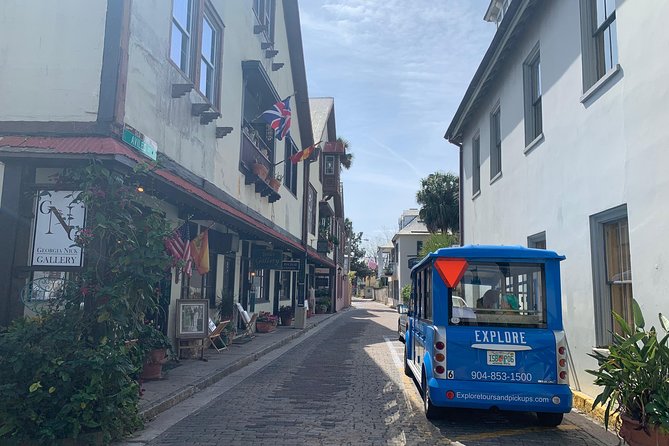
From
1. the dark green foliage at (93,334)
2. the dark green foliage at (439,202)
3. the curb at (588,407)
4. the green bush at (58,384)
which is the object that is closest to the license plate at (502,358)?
the curb at (588,407)

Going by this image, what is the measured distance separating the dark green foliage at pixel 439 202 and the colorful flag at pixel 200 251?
117 ft

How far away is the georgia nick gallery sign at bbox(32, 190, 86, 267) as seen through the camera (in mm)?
6844

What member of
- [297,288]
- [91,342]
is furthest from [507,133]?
[297,288]

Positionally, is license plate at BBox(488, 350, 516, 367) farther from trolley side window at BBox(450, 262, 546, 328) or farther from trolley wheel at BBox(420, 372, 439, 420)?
trolley wheel at BBox(420, 372, 439, 420)

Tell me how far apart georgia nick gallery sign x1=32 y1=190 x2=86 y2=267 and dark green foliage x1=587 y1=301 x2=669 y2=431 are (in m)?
6.42

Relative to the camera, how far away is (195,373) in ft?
31.8

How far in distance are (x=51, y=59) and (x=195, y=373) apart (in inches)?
224

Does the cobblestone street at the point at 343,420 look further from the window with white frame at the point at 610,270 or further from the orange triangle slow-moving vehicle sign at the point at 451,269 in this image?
the orange triangle slow-moving vehicle sign at the point at 451,269

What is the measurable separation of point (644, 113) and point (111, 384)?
698 cm

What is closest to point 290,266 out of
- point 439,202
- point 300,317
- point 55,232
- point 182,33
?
point 300,317

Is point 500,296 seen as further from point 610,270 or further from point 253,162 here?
point 253,162

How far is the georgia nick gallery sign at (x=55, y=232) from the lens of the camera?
269 inches

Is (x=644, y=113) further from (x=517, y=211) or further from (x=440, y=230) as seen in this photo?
(x=440, y=230)

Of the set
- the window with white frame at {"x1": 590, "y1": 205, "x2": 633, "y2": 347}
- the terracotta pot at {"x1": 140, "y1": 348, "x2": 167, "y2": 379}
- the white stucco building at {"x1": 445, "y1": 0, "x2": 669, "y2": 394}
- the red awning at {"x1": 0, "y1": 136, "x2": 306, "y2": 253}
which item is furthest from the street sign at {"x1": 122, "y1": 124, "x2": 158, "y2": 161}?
the window with white frame at {"x1": 590, "y1": 205, "x2": 633, "y2": 347}
